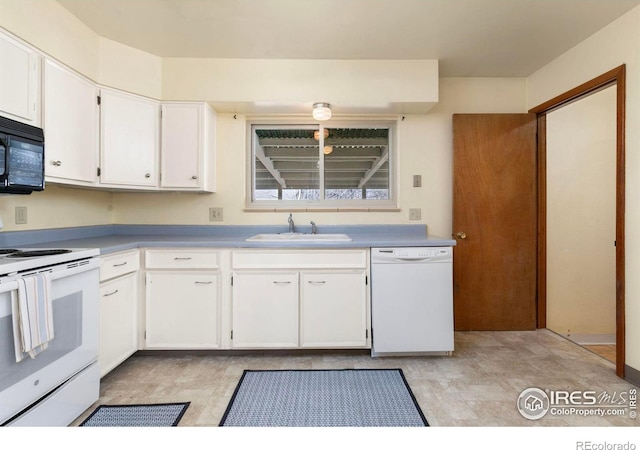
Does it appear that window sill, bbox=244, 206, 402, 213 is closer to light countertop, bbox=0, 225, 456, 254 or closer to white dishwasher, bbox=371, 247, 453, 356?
light countertop, bbox=0, 225, 456, 254

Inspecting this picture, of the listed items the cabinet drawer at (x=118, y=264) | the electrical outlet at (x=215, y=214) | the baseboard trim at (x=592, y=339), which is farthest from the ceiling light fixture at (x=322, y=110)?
the baseboard trim at (x=592, y=339)

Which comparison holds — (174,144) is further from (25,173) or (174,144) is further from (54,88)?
(25,173)

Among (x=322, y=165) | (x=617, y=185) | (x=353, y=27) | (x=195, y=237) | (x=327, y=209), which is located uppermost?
(x=353, y=27)

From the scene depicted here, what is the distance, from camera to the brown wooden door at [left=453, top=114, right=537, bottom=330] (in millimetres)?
2902

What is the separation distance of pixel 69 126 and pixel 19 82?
359 mm

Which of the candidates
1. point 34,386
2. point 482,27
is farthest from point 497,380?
point 34,386

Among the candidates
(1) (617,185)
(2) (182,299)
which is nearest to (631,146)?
(1) (617,185)

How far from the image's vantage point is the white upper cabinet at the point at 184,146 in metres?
2.57

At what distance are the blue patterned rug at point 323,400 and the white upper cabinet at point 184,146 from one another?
1540 millimetres

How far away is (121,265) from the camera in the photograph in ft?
7.04

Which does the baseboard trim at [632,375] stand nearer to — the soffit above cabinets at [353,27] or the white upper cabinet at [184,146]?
the soffit above cabinets at [353,27]

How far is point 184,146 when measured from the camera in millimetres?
2598

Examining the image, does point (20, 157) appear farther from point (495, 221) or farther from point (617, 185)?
point (617, 185)

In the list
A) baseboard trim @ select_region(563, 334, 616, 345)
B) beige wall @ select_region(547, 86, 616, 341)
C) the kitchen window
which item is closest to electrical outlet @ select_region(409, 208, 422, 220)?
the kitchen window
